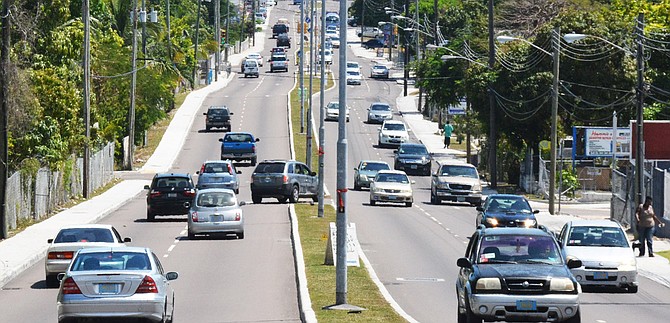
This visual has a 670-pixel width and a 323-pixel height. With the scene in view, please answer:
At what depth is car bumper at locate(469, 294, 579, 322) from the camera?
64.5ft

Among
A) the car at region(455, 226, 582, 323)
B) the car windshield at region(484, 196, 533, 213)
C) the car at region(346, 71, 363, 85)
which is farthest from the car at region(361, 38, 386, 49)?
the car at region(455, 226, 582, 323)

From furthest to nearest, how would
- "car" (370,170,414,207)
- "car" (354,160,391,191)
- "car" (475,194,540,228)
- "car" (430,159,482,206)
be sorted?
1. "car" (354,160,391,191)
2. "car" (430,159,482,206)
3. "car" (370,170,414,207)
4. "car" (475,194,540,228)

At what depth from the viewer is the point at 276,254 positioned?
3478cm

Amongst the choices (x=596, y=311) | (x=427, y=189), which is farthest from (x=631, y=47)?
(x=596, y=311)

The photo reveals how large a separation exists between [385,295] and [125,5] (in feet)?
215

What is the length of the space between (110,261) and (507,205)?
21866mm

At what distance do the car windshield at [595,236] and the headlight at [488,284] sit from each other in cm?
1045

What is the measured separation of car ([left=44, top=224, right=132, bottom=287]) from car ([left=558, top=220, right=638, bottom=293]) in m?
10.0

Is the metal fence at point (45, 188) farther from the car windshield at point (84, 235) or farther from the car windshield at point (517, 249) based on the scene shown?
the car windshield at point (517, 249)

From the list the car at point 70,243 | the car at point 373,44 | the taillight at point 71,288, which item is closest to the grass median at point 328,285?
the taillight at point 71,288

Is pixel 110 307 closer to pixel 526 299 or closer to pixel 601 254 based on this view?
pixel 526 299

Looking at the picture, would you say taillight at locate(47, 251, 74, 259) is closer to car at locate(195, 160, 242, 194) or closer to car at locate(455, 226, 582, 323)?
car at locate(455, 226, 582, 323)

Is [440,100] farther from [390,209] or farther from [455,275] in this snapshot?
[455,275]

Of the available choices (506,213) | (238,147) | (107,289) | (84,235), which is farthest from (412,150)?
(107,289)
